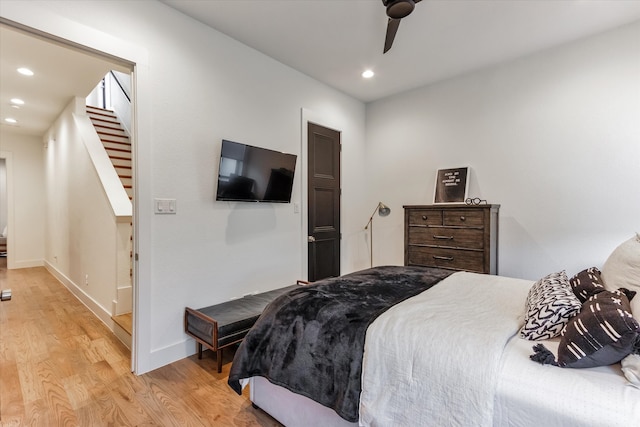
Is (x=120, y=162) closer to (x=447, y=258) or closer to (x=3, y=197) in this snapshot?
(x=447, y=258)

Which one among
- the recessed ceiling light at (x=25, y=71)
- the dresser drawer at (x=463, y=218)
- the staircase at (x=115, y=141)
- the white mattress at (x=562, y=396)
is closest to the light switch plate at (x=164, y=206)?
the staircase at (x=115, y=141)

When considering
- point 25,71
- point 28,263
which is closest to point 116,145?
point 25,71

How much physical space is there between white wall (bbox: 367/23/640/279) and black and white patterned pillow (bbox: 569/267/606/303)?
1.48 meters

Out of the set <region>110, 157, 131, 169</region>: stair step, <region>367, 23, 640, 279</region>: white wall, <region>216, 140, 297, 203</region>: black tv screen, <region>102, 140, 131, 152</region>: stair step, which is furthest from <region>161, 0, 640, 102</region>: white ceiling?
<region>102, 140, 131, 152</region>: stair step

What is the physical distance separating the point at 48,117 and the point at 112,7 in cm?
422

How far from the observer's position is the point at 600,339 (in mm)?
949

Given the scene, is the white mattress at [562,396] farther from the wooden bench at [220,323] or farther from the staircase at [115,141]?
the staircase at [115,141]

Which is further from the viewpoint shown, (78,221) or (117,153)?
(117,153)

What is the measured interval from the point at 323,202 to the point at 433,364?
9.31 ft

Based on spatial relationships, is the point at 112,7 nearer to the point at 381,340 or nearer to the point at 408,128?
the point at 381,340

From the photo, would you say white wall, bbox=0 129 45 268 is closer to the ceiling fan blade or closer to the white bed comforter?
the ceiling fan blade

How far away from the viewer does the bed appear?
2.95 ft

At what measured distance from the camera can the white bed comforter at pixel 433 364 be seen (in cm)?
102

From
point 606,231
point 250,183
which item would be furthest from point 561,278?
point 250,183
